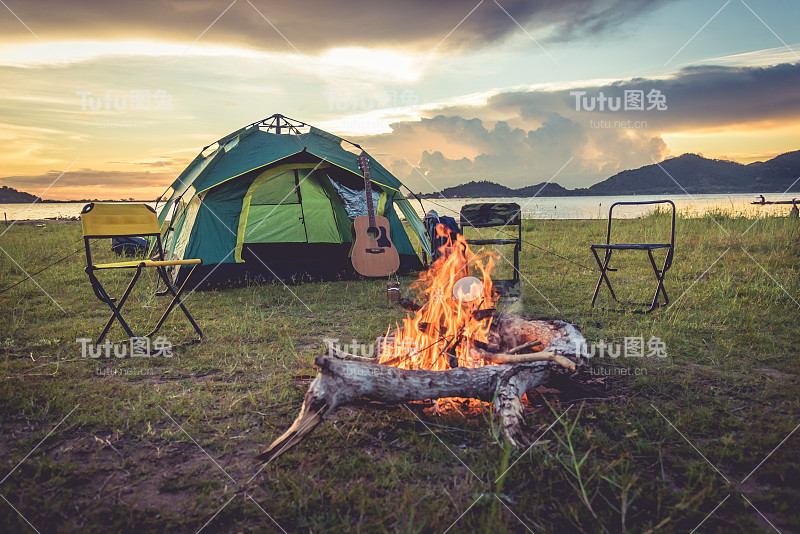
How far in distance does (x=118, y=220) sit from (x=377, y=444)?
355cm

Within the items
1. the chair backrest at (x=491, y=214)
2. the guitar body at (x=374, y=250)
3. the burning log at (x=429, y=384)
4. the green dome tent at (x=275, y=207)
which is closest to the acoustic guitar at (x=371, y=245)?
the guitar body at (x=374, y=250)

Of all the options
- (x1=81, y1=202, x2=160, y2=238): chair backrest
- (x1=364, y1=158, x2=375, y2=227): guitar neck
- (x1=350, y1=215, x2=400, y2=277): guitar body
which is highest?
(x1=364, y1=158, x2=375, y2=227): guitar neck

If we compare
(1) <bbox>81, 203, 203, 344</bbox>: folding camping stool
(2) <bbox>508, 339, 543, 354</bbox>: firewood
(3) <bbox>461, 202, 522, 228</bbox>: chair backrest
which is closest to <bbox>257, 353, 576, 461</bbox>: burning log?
(2) <bbox>508, 339, 543, 354</bbox>: firewood

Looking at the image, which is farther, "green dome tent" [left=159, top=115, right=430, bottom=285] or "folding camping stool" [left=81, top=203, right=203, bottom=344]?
"green dome tent" [left=159, top=115, right=430, bottom=285]

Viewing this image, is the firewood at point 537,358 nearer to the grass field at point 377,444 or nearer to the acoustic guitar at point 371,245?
the grass field at point 377,444

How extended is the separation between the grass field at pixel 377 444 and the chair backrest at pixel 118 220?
39.7 inches

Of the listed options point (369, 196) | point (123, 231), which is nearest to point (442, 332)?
point (123, 231)

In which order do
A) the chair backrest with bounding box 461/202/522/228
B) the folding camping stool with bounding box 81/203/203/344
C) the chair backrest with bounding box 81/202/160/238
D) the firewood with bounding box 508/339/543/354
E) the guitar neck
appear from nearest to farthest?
the firewood with bounding box 508/339/543/354, the folding camping stool with bounding box 81/203/203/344, the chair backrest with bounding box 81/202/160/238, the chair backrest with bounding box 461/202/522/228, the guitar neck

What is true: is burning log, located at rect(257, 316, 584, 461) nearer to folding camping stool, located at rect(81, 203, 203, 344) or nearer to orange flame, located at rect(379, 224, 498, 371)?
orange flame, located at rect(379, 224, 498, 371)

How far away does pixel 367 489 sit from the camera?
2.10 metres

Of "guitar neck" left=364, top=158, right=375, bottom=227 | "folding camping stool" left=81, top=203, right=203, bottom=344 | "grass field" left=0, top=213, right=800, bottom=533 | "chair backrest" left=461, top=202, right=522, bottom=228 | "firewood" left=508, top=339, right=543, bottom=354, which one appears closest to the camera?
"grass field" left=0, top=213, right=800, bottom=533

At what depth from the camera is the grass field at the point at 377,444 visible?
6.36 ft

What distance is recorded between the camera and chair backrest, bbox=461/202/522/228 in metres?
6.61

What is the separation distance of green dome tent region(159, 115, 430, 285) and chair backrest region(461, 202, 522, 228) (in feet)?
3.83
